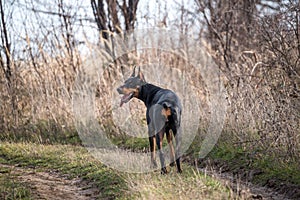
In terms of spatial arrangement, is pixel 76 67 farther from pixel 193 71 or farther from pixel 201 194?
pixel 201 194

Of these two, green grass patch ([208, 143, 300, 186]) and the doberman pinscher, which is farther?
the doberman pinscher

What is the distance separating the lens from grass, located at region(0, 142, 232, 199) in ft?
16.0

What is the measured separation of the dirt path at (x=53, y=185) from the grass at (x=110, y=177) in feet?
0.46

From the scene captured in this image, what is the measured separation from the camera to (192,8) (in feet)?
46.5

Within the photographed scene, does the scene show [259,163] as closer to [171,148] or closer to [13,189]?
[171,148]

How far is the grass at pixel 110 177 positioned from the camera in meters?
4.87

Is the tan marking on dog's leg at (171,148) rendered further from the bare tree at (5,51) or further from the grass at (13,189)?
the bare tree at (5,51)

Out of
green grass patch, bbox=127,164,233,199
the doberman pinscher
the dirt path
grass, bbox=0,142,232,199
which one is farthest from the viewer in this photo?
the doberman pinscher

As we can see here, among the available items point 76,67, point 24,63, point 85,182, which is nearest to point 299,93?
point 85,182

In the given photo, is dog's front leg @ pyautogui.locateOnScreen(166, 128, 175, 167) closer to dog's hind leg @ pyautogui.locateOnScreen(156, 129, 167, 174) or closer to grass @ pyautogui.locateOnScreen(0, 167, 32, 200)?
dog's hind leg @ pyautogui.locateOnScreen(156, 129, 167, 174)

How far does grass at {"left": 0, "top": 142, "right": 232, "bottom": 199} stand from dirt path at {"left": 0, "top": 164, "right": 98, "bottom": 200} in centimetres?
14

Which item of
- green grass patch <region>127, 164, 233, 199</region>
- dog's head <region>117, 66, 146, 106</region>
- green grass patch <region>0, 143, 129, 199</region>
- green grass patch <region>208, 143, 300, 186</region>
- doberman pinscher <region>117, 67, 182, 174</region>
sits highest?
dog's head <region>117, 66, 146, 106</region>

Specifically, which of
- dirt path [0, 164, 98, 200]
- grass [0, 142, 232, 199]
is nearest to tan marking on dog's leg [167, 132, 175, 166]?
grass [0, 142, 232, 199]

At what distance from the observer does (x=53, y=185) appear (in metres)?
6.18
